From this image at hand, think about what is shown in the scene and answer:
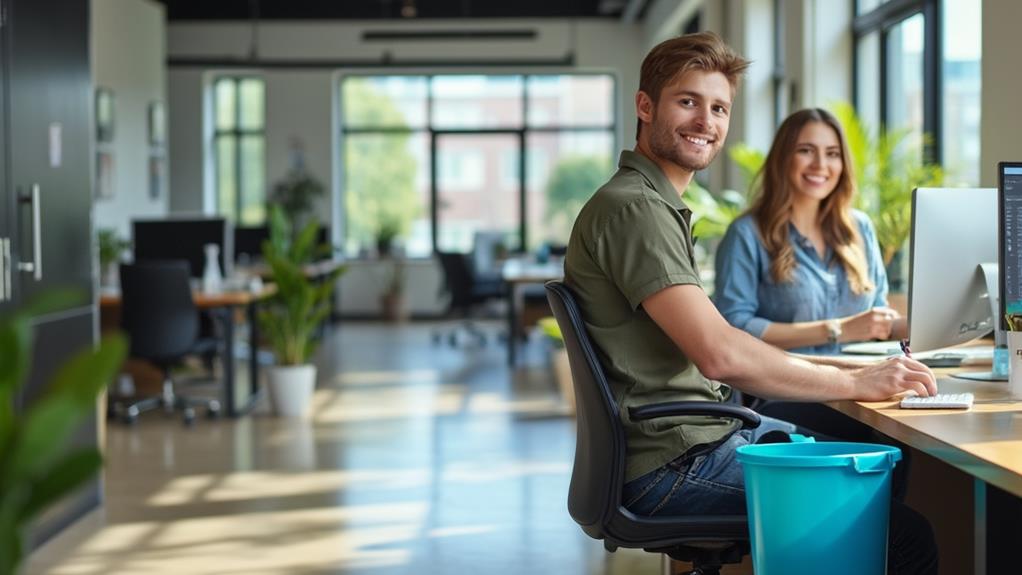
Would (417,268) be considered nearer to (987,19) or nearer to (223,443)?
(223,443)

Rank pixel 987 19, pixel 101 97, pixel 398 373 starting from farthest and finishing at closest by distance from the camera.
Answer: pixel 101 97 → pixel 398 373 → pixel 987 19

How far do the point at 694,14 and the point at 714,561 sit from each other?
10.0m

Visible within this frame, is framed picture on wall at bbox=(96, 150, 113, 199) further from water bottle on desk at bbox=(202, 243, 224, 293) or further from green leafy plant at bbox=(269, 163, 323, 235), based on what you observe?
water bottle on desk at bbox=(202, 243, 224, 293)

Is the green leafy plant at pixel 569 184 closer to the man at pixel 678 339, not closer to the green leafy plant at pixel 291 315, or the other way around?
the green leafy plant at pixel 291 315

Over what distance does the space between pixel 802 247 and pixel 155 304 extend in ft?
15.2

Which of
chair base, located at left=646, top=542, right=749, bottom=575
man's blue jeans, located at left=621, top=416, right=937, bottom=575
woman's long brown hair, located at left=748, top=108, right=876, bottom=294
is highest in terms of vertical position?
woman's long brown hair, located at left=748, top=108, right=876, bottom=294

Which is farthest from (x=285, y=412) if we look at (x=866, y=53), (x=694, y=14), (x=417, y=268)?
(x=417, y=268)

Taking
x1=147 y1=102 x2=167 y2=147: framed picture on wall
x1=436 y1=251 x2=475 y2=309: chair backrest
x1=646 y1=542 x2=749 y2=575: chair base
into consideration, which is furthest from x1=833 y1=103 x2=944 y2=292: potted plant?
x1=147 y1=102 x2=167 y2=147: framed picture on wall

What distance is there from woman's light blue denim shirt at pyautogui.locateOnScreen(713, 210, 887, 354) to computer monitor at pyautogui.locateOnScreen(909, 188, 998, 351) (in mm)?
717

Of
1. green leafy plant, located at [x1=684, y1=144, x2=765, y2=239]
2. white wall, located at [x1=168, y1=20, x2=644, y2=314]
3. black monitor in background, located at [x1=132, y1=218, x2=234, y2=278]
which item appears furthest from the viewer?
white wall, located at [x1=168, y1=20, x2=644, y2=314]

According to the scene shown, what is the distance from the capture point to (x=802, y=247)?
3699 mm

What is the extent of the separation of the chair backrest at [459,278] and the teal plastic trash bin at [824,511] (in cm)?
1021

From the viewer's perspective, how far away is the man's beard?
8.57 ft

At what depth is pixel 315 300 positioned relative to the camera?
7.77 m
